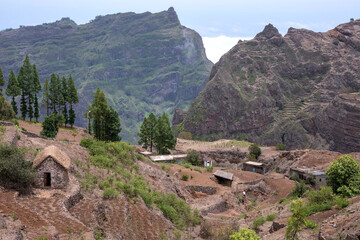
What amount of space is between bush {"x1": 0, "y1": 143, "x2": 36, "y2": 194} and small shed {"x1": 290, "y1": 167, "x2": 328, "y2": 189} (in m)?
37.4

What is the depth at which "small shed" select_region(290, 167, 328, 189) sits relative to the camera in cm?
4450

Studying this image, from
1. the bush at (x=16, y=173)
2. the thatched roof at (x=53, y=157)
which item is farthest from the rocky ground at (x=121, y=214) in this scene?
the thatched roof at (x=53, y=157)

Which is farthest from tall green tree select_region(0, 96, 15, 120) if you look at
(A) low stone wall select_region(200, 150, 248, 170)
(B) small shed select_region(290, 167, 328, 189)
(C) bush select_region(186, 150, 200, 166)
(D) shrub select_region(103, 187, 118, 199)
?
(A) low stone wall select_region(200, 150, 248, 170)

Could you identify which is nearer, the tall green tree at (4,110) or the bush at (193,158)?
the tall green tree at (4,110)

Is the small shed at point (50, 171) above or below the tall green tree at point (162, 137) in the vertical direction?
above

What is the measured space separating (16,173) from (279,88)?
141 metres

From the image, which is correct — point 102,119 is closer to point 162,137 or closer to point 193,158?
→ point 162,137

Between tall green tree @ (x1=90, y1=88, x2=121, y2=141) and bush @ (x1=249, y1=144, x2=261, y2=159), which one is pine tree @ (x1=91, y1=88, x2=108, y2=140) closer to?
tall green tree @ (x1=90, y1=88, x2=121, y2=141)

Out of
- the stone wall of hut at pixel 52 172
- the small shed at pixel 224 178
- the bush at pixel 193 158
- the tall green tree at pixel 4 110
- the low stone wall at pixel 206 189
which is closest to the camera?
the stone wall of hut at pixel 52 172

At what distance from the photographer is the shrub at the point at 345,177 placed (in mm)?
26614

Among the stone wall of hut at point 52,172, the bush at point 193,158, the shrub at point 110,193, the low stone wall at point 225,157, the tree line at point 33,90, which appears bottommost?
the low stone wall at point 225,157

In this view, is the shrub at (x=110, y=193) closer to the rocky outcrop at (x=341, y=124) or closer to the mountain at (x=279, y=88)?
the rocky outcrop at (x=341, y=124)

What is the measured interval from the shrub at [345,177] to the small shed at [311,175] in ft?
45.4

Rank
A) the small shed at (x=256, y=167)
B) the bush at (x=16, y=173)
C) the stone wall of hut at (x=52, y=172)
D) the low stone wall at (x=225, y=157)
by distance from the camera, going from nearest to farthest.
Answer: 1. the bush at (x=16, y=173)
2. the stone wall of hut at (x=52, y=172)
3. the small shed at (x=256, y=167)
4. the low stone wall at (x=225, y=157)
